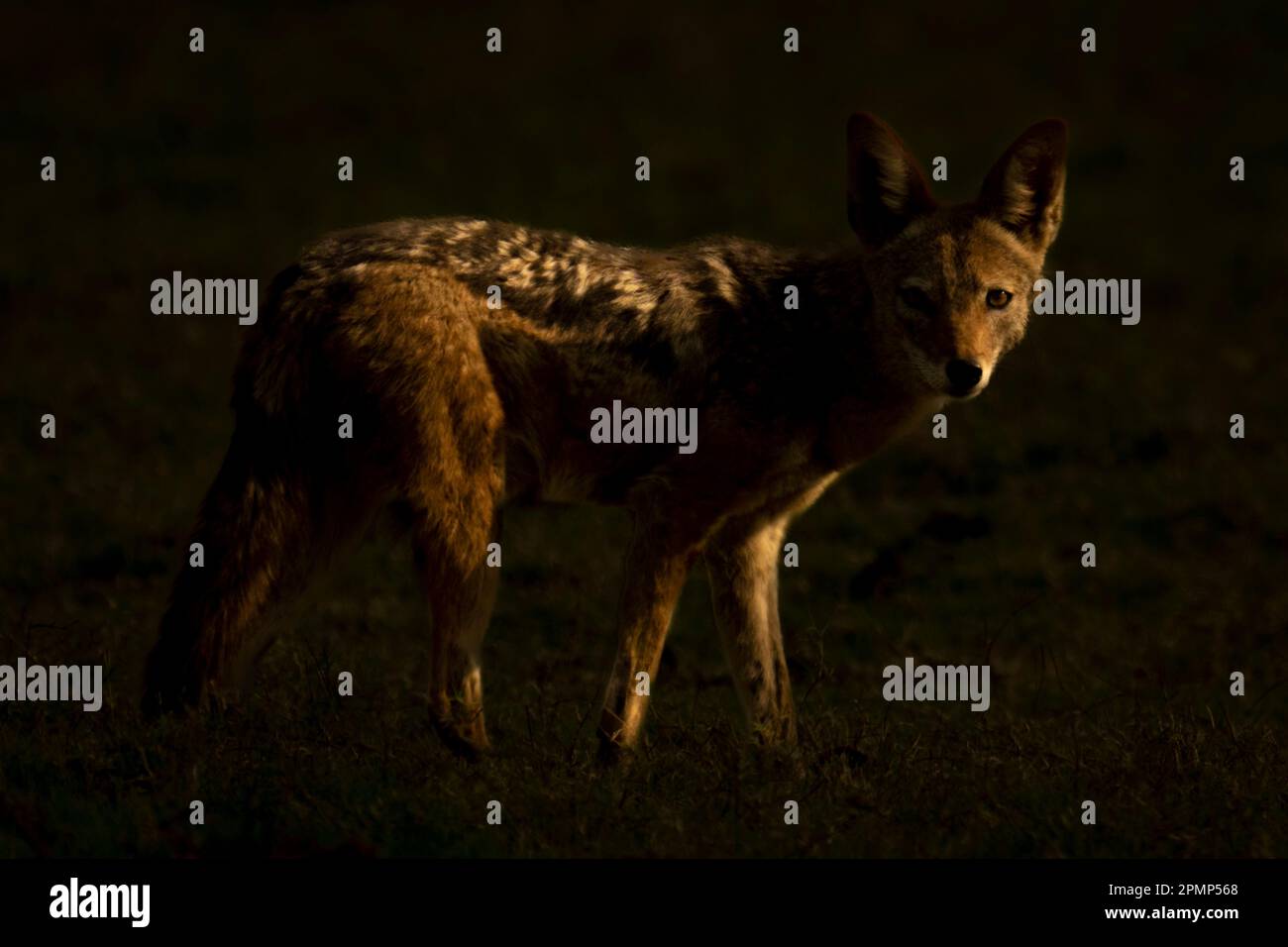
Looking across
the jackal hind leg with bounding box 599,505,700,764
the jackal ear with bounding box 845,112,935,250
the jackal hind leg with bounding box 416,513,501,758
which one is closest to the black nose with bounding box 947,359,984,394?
the jackal ear with bounding box 845,112,935,250

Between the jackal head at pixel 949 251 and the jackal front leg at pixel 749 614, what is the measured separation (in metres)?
0.96

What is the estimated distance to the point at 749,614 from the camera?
8094 mm

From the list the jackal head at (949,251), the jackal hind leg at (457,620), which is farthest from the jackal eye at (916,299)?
the jackal hind leg at (457,620)

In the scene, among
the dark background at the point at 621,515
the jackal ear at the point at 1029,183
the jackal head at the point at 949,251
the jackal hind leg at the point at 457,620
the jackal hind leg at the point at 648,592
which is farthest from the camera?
the jackal ear at the point at 1029,183

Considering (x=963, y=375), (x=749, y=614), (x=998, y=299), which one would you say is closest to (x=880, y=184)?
(x=998, y=299)

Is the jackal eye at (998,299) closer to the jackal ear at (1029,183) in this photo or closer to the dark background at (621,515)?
the jackal ear at (1029,183)

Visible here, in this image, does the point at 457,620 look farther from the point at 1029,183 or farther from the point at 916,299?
the point at 1029,183

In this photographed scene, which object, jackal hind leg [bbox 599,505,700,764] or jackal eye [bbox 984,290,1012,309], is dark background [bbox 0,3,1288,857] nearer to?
jackal hind leg [bbox 599,505,700,764]

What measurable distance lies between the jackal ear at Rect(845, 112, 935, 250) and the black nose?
81 centimetres

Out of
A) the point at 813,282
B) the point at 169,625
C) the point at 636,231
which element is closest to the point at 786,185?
the point at 636,231

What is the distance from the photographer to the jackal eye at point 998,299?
306 inches

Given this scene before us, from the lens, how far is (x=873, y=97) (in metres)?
24.8

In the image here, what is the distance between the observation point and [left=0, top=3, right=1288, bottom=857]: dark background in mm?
6688
